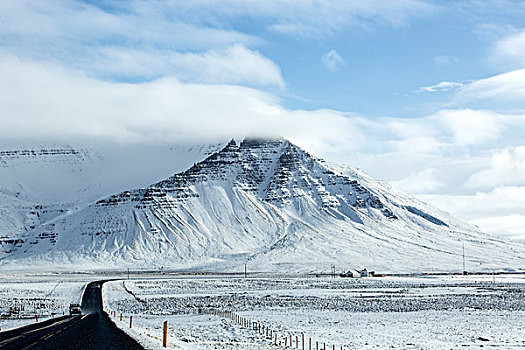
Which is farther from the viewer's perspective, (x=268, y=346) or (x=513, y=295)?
(x=513, y=295)

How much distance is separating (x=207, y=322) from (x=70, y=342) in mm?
21257

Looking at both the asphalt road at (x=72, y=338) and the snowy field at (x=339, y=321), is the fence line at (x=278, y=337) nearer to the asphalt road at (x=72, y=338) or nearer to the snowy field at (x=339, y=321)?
the snowy field at (x=339, y=321)

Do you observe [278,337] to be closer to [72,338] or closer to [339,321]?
[72,338]

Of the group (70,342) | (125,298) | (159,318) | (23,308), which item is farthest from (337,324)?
(125,298)

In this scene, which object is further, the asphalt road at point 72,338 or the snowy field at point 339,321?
the snowy field at point 339,321

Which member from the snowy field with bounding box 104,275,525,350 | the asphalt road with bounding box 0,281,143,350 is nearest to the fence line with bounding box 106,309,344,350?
the snowy field with bounding box 104,275,525,350

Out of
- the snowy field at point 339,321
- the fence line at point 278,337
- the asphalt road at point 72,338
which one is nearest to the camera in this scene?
the asphalt road at point 72,338

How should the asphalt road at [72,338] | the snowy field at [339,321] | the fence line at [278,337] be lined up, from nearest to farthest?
the asphalt road at [72,338] → the fence line at [278,337] → the snowy field at [339,321]

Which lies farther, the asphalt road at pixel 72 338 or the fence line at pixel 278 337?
the fence line at pixel 278 337

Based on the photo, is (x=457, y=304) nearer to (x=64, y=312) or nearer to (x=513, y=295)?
(x=513, y=295)

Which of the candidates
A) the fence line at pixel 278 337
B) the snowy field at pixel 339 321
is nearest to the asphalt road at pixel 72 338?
the snowy field at pixel 339 321

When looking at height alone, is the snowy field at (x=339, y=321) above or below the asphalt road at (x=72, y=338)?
below

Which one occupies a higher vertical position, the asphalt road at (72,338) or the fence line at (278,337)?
the asphalt road at (72,338)

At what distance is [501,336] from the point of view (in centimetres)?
4434
